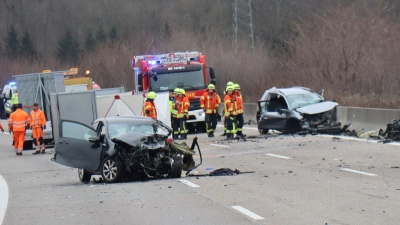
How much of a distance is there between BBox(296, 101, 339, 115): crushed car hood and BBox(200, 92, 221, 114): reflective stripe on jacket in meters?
3.45

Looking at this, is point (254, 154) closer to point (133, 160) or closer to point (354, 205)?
point (133, 160)

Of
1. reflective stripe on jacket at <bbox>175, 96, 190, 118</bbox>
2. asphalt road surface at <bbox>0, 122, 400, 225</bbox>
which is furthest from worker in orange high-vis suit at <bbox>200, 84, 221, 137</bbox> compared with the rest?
asphalt road surface at <bbox>0, 122, 400, 225</bbox>

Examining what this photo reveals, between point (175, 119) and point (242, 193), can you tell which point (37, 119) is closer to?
point (175, 119)

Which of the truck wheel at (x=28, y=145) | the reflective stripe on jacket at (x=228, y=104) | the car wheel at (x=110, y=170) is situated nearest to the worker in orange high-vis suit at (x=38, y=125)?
the truck wheel at (x=28, y=145)

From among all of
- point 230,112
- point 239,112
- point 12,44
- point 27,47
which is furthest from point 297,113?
point 12,44

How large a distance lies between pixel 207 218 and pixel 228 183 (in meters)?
3.58

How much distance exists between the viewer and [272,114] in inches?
903

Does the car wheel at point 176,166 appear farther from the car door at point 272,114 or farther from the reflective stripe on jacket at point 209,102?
the reflective stripe on jacket at point 209,102

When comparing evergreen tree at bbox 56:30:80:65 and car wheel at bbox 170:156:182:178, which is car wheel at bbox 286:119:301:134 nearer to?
car wheel at bbox 170:156:182:178

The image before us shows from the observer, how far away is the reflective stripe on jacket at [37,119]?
2362 cm

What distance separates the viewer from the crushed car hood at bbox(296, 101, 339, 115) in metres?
21.6

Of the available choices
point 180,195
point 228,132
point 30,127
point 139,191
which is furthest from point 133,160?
point 30,127

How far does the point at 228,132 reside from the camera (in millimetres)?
22906

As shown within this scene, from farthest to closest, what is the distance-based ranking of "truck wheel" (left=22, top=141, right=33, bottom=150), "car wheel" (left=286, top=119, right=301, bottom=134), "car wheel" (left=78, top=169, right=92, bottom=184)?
"truck wheel" (left=22, top=141, right=33, bottom=150)
"car wheel" (left=286, top=119, right=301, bottom=134)
"car wheel" (left=78, top=169, right=92, bottom=184)
